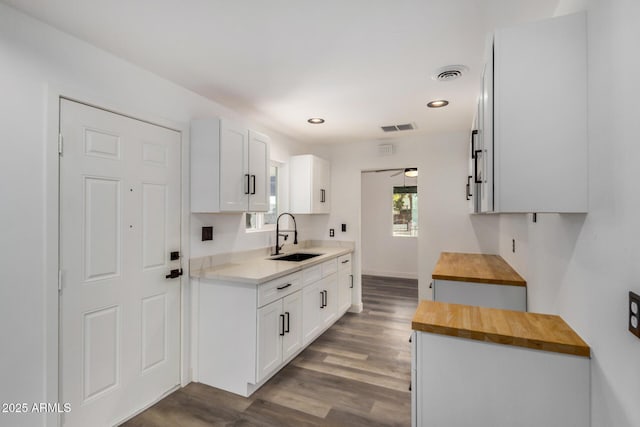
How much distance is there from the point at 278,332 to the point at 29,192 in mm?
1906

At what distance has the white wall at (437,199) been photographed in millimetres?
3877

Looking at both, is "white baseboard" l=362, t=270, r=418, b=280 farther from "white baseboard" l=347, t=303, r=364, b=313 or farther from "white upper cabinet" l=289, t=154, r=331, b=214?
"white upper cabinet" l=289, t=154, r=331, b=214

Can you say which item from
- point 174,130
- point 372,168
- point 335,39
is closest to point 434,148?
point 372,168

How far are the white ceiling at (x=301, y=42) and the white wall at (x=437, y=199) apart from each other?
117 cm

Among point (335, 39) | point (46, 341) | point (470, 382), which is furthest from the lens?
point (335, 39)

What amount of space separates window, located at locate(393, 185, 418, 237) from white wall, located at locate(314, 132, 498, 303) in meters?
2.64

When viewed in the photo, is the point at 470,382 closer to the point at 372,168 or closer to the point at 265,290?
the point at 265,290

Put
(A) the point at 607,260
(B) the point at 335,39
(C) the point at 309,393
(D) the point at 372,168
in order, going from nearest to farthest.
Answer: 1. (A) the point at 607,260
2. (B) the point at 335,39
3. (C) the point at 309,393
4. (D) the point at 372,168

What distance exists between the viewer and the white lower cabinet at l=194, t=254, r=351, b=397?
2.39 meters

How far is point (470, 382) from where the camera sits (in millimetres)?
1351

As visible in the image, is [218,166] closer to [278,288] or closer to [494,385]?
[278,288]

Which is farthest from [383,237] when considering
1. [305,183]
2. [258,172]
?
[258,172]

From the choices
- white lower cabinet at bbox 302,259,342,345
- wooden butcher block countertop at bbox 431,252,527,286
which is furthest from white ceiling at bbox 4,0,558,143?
white lower cabinet at bbox 302,259,342,345

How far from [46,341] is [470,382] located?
85.1 inches
